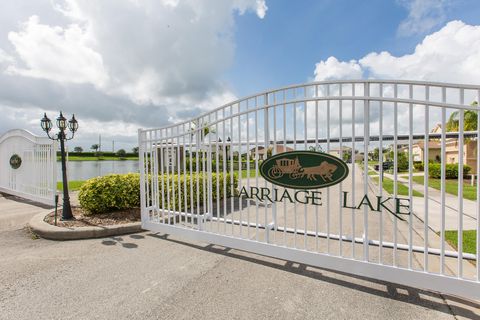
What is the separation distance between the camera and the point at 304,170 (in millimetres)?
3592

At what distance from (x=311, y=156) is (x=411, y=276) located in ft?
6.25

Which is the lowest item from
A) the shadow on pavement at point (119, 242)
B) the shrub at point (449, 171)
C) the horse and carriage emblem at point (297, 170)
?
the shadow on pavement at point (119, 242)

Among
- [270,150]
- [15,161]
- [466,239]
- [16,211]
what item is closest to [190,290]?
[270,150]

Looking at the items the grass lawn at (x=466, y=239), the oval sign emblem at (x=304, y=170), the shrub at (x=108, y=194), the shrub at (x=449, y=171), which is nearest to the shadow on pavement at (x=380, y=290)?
the oval sign emblem at (x=304, y=170)

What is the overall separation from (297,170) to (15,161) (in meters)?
10.9

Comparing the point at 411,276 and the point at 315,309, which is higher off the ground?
the point at 411,276

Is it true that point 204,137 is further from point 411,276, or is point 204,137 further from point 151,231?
point 411,276

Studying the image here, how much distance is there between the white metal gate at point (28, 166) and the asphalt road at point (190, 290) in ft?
14.1

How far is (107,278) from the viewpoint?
11.2ft

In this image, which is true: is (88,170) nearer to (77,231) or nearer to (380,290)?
(77,231)

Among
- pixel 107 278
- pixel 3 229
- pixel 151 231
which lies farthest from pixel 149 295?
pixel 3 229

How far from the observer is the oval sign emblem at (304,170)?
3.40 metres

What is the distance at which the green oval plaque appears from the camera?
29.8ft

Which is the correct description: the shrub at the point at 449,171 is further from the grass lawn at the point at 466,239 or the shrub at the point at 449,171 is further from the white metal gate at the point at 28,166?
the white metal gate at the point at 28,166
